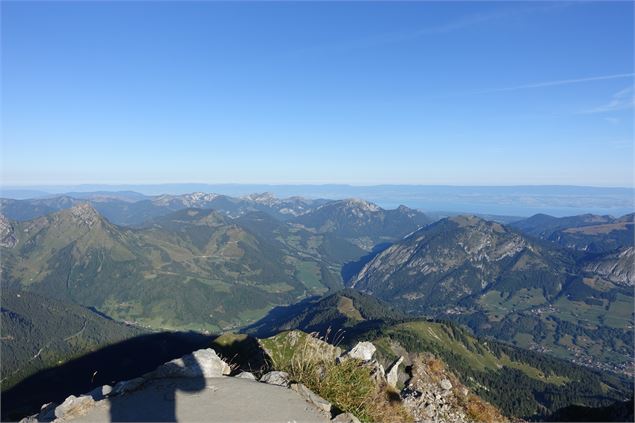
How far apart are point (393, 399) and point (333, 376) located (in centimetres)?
620

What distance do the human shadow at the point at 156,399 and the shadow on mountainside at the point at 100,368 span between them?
421ft

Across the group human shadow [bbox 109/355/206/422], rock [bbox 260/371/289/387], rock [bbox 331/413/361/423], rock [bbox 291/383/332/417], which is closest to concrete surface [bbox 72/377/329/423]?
human shadow [bbox 109/355/206/422]

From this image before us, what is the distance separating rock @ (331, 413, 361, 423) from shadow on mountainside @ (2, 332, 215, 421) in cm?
13147

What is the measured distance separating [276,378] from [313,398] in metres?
1.96

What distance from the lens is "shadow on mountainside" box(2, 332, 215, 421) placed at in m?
138

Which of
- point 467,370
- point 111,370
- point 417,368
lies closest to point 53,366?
point 111,370

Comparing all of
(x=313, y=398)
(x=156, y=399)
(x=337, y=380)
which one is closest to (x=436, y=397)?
(x=337, y=380)

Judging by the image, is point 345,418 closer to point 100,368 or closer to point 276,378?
point 276,378

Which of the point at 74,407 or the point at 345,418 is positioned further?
the point at 74,407

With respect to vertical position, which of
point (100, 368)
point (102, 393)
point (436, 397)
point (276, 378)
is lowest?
point (100, 368)

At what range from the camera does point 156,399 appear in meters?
11.1

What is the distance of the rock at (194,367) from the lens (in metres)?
12.8

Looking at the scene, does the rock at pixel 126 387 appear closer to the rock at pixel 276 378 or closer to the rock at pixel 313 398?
the rock at pixel 276 378

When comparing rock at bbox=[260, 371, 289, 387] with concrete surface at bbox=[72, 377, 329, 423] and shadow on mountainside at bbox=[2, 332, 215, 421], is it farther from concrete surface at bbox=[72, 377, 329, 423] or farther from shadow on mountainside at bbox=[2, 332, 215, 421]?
shadow on mountainside at bbox=[2, 332, 215, 421]
